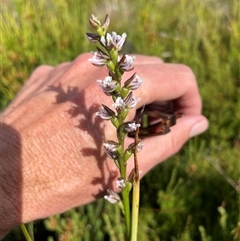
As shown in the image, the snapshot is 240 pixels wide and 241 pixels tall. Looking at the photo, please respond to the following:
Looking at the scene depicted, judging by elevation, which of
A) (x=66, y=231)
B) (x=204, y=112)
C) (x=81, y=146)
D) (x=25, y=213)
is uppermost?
(x=81, y=146)

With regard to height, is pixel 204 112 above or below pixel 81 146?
below

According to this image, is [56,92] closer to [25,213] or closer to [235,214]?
[25,213]

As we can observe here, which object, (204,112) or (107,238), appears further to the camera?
(204,112)

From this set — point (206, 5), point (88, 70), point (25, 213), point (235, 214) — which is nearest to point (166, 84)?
point (88, 70)

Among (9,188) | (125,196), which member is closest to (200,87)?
(9,188)

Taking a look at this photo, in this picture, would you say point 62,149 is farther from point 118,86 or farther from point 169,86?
point 118,86
